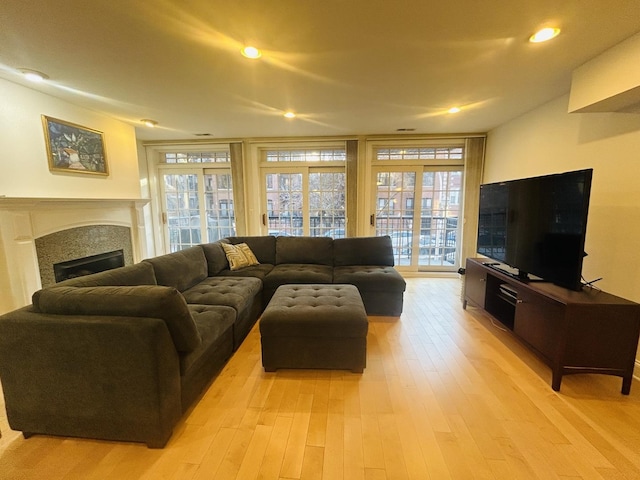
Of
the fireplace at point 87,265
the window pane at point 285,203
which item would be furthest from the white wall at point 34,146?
the window pane at point 285,203

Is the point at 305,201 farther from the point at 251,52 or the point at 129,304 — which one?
the point at 129,304

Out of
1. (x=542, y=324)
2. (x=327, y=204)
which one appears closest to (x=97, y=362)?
(x=542, y=324)

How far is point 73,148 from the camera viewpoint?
120 inches

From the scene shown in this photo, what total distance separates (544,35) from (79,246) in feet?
15.5

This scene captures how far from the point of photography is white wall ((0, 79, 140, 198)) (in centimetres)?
247

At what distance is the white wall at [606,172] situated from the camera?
2000mm

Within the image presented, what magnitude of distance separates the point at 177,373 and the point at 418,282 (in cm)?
376

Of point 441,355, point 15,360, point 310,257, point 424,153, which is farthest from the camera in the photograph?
point 424,153

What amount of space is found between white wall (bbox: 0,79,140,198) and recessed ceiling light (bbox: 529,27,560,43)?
435 cm

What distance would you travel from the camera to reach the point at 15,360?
1357 millimetres

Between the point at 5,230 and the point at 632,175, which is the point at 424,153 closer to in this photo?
the point at 632,175

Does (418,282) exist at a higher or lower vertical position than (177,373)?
lower

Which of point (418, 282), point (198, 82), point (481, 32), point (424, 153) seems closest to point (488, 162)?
point (424, 153)

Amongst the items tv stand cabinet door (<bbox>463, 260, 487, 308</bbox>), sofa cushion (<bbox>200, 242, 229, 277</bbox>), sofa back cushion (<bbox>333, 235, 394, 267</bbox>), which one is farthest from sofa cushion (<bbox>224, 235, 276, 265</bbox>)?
tv stand cabinet door (<bbox>463, 260, 487, 308</bbox>)
